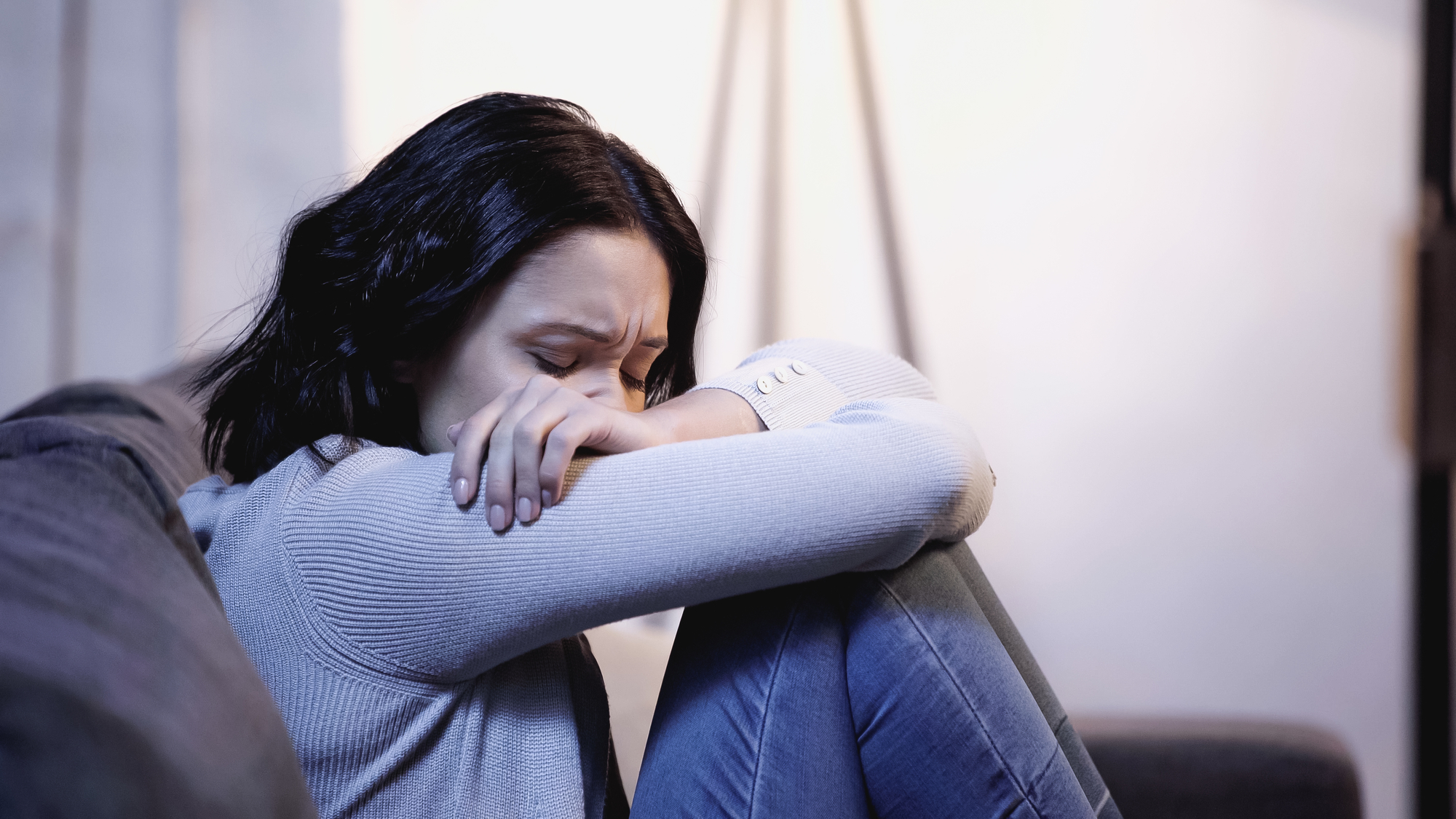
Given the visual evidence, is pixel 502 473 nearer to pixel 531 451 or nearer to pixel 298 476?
pixel 531 451

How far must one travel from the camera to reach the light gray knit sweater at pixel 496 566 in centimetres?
54

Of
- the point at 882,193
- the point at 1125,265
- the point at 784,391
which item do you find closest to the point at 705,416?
the point at 784,391

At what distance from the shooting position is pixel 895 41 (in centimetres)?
177

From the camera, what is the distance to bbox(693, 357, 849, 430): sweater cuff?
0.73 metres

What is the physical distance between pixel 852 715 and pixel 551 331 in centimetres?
36

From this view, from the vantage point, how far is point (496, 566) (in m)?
0.54

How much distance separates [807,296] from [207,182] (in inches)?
46.5

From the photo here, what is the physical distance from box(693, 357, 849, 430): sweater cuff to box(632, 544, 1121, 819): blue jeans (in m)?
0.14

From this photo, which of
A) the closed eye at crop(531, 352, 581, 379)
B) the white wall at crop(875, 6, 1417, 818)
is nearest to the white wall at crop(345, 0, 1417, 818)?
the white wall at crop(875, 6, 1417, 818)

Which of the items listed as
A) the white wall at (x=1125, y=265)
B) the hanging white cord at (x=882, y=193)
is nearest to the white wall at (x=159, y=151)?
the white wall at (x=1125, y=265)

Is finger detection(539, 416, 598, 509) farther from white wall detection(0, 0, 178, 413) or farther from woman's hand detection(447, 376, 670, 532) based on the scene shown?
white wall detection(0, 0, 178, 413)

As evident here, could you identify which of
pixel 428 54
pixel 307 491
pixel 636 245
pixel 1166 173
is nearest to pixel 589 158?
pixel 636 245

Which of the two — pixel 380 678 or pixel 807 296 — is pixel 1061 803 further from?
pixel 807 296

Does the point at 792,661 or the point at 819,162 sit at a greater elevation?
the point at 819,162
